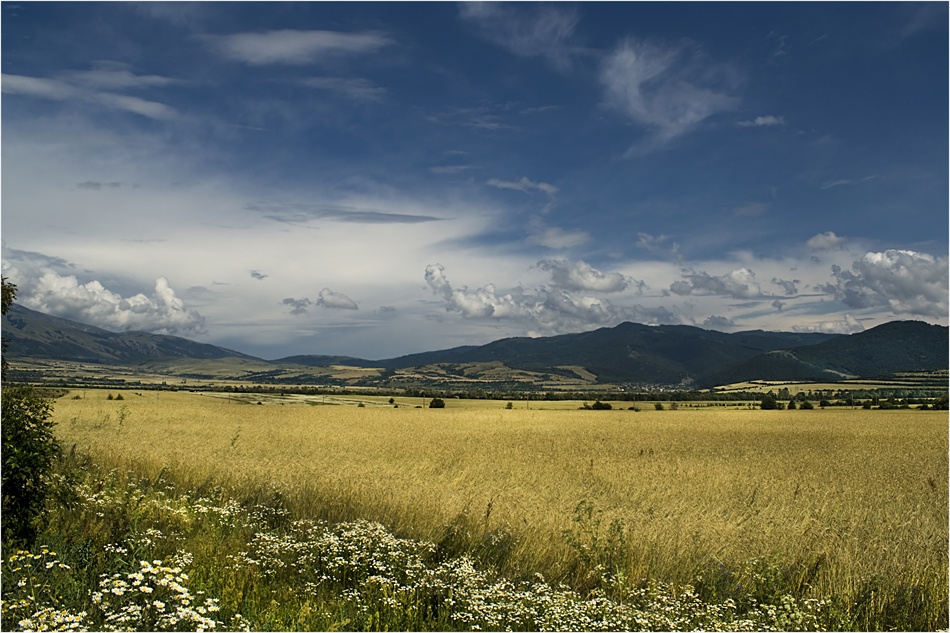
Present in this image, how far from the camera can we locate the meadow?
9.00 metres

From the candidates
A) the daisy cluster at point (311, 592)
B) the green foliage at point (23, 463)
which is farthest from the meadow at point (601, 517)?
the green foliage at point (23, 463)

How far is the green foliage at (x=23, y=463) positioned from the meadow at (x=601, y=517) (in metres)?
1.14

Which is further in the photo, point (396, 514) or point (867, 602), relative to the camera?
point (396, 514)

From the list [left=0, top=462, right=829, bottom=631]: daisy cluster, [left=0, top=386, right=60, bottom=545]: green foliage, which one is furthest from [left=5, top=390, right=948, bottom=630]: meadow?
[left=0, top=386, right=60, bottom=545]: green foliage

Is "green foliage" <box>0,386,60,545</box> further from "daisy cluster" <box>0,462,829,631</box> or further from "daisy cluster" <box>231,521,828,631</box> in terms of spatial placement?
"daisy cluster" <box>231,521,828,631</box>

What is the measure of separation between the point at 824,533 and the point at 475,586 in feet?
32.7

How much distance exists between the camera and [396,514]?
1397 cm

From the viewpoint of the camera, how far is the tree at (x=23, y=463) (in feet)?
31.9

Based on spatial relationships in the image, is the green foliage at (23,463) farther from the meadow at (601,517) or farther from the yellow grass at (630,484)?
the yellow grass at (630,484)

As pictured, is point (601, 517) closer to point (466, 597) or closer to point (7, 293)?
point (466, 597)

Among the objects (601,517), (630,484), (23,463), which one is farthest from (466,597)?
(630,484)

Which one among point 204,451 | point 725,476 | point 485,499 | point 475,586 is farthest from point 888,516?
point 204,451

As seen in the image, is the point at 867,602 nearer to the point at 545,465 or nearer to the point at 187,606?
the point at 187,606

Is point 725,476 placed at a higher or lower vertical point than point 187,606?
lower
